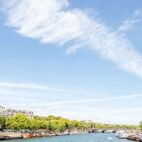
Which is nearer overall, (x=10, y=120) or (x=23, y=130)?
(x=10, y=120)

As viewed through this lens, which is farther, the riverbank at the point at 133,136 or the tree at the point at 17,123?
the tree at the point at 17,123

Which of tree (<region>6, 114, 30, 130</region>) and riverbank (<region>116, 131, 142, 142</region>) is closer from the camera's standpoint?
riverbank (<region>116, 131, 142, 142</region>)

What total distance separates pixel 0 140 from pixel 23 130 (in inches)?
2085

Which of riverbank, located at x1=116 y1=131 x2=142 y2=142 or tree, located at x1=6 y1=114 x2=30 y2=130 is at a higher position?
tree, located at x1=6 y1=114 x2=30 y2=130

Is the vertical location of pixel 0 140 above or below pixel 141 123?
below

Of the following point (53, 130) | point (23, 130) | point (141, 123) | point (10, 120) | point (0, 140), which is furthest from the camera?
point (53, 130)

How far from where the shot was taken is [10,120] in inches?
5369

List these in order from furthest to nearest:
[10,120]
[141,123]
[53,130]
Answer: [53,130]
[141,123]
[10,120]

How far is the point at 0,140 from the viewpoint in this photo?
311ft

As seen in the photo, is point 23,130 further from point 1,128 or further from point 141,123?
point 141,123

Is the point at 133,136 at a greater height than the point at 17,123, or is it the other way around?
the point at 17,123

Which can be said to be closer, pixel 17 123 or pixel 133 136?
pixel 133 136

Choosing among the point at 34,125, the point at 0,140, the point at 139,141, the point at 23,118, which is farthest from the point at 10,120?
the point at 139,141

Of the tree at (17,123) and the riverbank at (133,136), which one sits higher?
the tree at (17,123)
